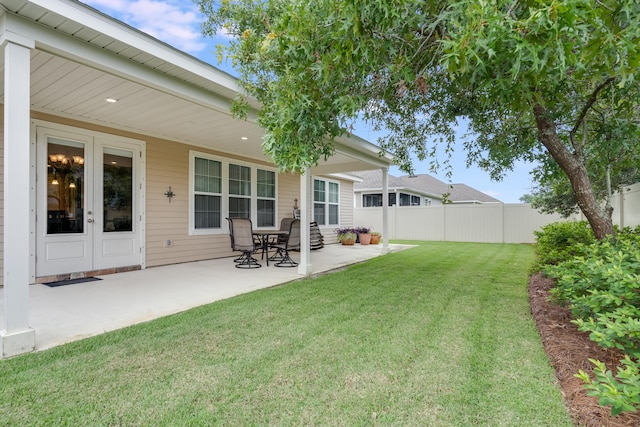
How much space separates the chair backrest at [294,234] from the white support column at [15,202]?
171 inches

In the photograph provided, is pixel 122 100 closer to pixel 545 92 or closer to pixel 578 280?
pixel 545 92

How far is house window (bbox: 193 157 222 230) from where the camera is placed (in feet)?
23.1

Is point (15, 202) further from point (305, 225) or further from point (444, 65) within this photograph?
point (305, 225)

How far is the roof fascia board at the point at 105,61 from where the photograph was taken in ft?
8.72

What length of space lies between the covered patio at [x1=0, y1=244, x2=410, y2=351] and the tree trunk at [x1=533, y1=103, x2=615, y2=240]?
3980mm

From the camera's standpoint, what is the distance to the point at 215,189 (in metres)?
7.45

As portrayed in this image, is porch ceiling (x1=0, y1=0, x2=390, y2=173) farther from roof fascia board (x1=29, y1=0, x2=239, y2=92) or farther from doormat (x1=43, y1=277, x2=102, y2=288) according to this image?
doormat (x1=43, y1=277, x2=102, y2=288)

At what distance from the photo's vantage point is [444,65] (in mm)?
1899

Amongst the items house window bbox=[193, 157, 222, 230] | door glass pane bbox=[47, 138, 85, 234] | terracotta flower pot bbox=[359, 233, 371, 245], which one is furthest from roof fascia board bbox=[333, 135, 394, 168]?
door glass pane bbox=[47, 138, 85, 234]

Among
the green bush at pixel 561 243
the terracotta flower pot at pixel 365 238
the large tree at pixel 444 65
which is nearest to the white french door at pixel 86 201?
the large tree at pixel 444 65

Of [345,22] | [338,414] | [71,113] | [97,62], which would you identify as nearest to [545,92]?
[345,22]

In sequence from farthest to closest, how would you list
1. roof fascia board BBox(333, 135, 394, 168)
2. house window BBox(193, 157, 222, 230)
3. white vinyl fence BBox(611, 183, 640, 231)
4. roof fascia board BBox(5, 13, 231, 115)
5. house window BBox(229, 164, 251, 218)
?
house window BBox(229, 164, 251, 218)
house window BBox(193, 157, 222, 230)
roof fascia board BBox(333, 135, 394, 168)
white vinyl fence BBox(611, 183, 640, 231)
roof fascia board BBox(5, 13, 231, 115)

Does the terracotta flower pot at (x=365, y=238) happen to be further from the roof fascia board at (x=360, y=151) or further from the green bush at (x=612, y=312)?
the green bush at (x=612, y=312)

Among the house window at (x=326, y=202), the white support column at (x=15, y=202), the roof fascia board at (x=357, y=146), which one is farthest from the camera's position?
the house window at (x=326, y=202)
